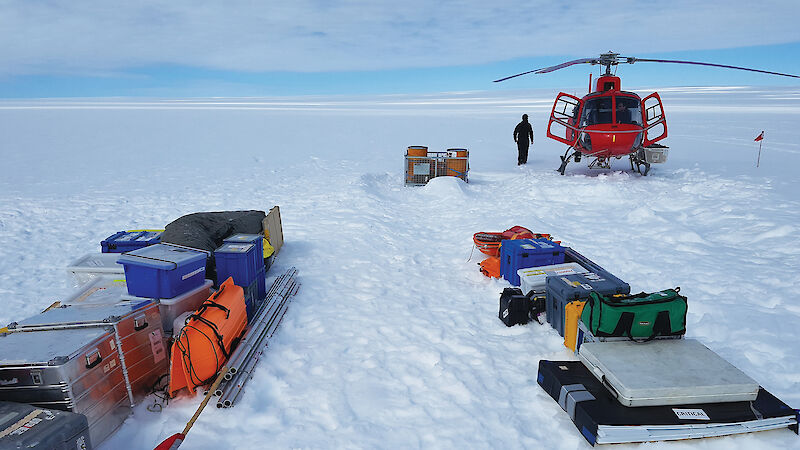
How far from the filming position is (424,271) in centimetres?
654

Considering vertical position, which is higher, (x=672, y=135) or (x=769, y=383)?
(x=672, y=135)

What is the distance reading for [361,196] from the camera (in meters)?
11.2

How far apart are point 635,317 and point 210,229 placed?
489 centimetres

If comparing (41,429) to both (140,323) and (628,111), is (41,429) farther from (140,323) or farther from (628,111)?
(628,111)

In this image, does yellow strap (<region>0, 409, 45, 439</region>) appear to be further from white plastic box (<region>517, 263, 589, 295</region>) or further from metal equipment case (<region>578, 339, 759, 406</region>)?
white plastic box (<region>517, 263, 589, 295</region>)

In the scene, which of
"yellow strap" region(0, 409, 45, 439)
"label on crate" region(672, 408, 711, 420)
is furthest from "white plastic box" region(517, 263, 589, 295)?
"yellow strap" region(0, 409, 45, 439)

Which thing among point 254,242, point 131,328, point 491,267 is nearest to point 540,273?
point 491,267

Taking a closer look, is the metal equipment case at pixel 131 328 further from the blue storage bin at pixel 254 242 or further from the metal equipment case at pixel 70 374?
the blue storage bin at pixel 254 242

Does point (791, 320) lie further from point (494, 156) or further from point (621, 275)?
point (494, 156)

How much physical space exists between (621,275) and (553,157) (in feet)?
45.7

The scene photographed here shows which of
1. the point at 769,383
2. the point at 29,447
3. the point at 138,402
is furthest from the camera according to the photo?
the point at 769,383

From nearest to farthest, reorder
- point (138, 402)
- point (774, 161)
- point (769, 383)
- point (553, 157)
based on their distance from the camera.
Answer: point (138, 402), point (769, 383), point (774, 161), point (553, 157)

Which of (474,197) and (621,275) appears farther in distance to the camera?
(474,197)

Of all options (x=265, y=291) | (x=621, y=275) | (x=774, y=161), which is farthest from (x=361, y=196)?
(x=774, y=161)
